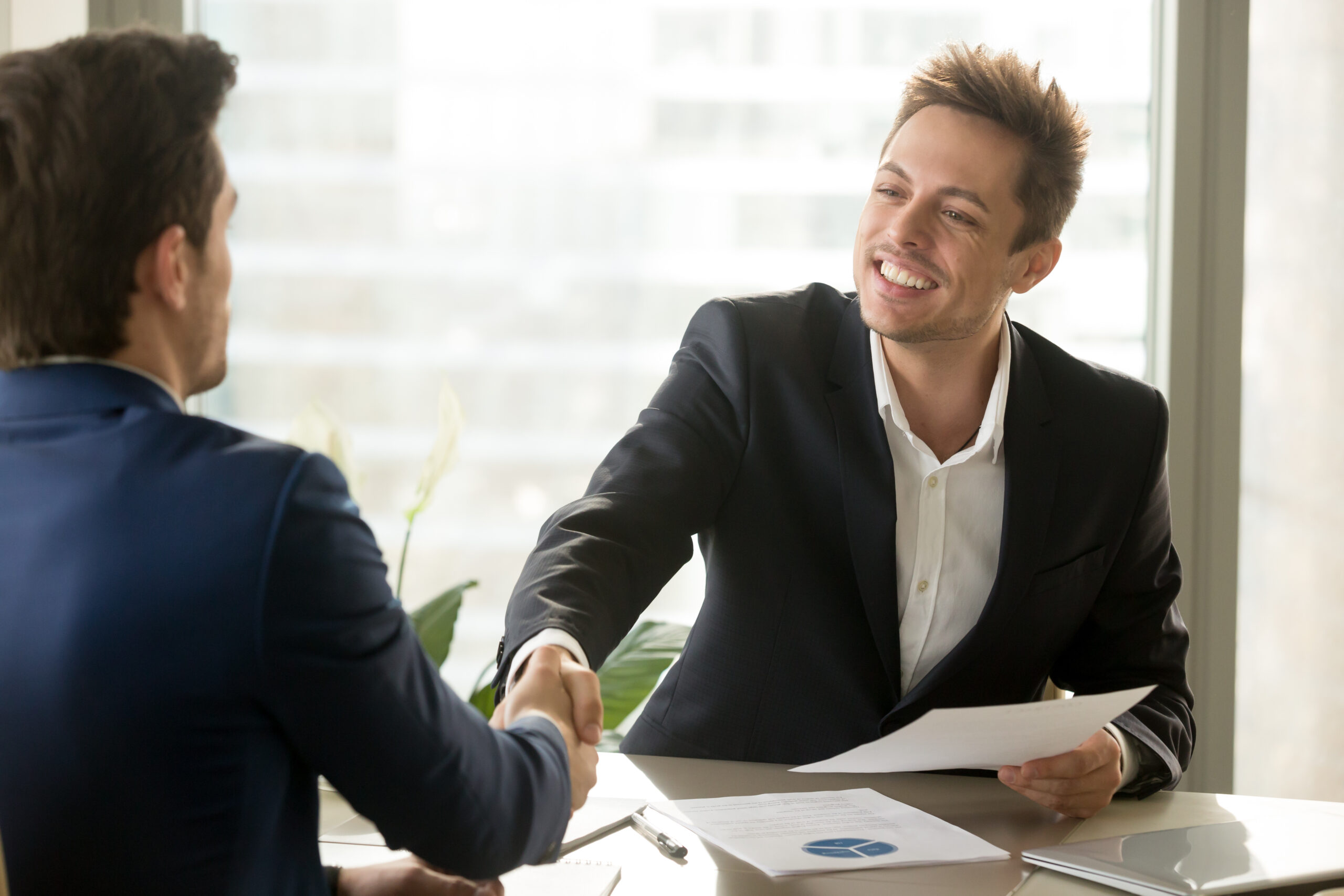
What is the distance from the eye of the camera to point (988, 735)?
44.4 inches

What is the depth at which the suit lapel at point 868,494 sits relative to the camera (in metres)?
1.61

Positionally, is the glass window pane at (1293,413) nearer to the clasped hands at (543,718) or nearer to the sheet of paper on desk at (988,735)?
the sheet of paper on desk at (988,735)

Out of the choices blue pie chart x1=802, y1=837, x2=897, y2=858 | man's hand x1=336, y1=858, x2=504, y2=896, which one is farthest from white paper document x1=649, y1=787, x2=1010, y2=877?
man's hand x1=336, y1=858, x2=504, y2=896

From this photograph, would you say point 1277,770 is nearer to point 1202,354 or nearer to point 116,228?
point 1202,354

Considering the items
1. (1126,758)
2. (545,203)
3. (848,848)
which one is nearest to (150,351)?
(848,848)

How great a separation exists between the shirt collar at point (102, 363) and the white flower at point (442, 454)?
1.49 meters

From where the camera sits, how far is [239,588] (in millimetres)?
675

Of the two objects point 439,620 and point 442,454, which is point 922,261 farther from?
point 439,620

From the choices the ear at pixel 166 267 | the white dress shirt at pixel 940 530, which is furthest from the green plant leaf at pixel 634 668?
the ear at pixel 166 267

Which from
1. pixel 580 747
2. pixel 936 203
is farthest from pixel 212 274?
pixel 936 203

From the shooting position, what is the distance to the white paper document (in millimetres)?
1061

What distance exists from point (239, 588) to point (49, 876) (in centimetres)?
22

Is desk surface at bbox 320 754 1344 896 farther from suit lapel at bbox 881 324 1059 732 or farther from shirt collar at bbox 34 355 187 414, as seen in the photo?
shirt collar at bbox 34 355 187 414

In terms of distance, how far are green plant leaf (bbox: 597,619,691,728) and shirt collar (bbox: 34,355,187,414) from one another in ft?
5.32
